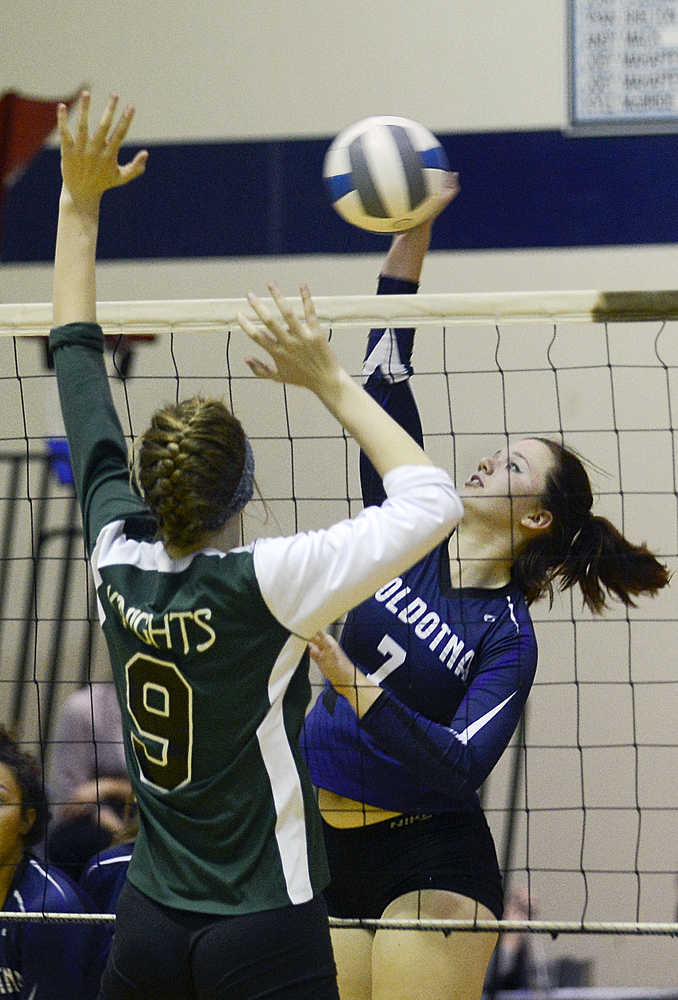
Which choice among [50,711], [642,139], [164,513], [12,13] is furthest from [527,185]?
[164,513]

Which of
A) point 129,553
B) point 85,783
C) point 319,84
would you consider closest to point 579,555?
point 129,553

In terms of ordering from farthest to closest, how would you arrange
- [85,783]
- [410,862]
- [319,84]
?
1. [319,84]
2. [85,783]
3. [410,862]

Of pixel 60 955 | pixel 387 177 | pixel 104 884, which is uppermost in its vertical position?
pixel 387 177

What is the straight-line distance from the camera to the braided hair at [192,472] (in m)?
1.62

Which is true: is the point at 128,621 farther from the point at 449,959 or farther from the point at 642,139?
the point at 642,139

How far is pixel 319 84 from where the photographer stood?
177 inches

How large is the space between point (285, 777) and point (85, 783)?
7.51 ft

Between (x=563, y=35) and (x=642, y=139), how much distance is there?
19.3 inches

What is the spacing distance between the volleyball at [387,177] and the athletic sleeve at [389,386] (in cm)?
24

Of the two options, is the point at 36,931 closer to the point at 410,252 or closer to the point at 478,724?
the point at 478,724

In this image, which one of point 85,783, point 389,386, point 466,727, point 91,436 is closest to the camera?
point 91,436

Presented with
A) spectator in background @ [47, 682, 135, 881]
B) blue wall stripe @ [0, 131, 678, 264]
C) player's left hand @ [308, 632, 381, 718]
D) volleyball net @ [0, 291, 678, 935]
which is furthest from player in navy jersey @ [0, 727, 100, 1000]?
blue wall stripe @ [0, 131, 678, 264]

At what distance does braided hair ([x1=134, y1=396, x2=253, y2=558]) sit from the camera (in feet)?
5.32

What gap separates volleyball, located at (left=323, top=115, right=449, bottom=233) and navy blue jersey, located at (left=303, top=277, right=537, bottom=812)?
9.9 inches
